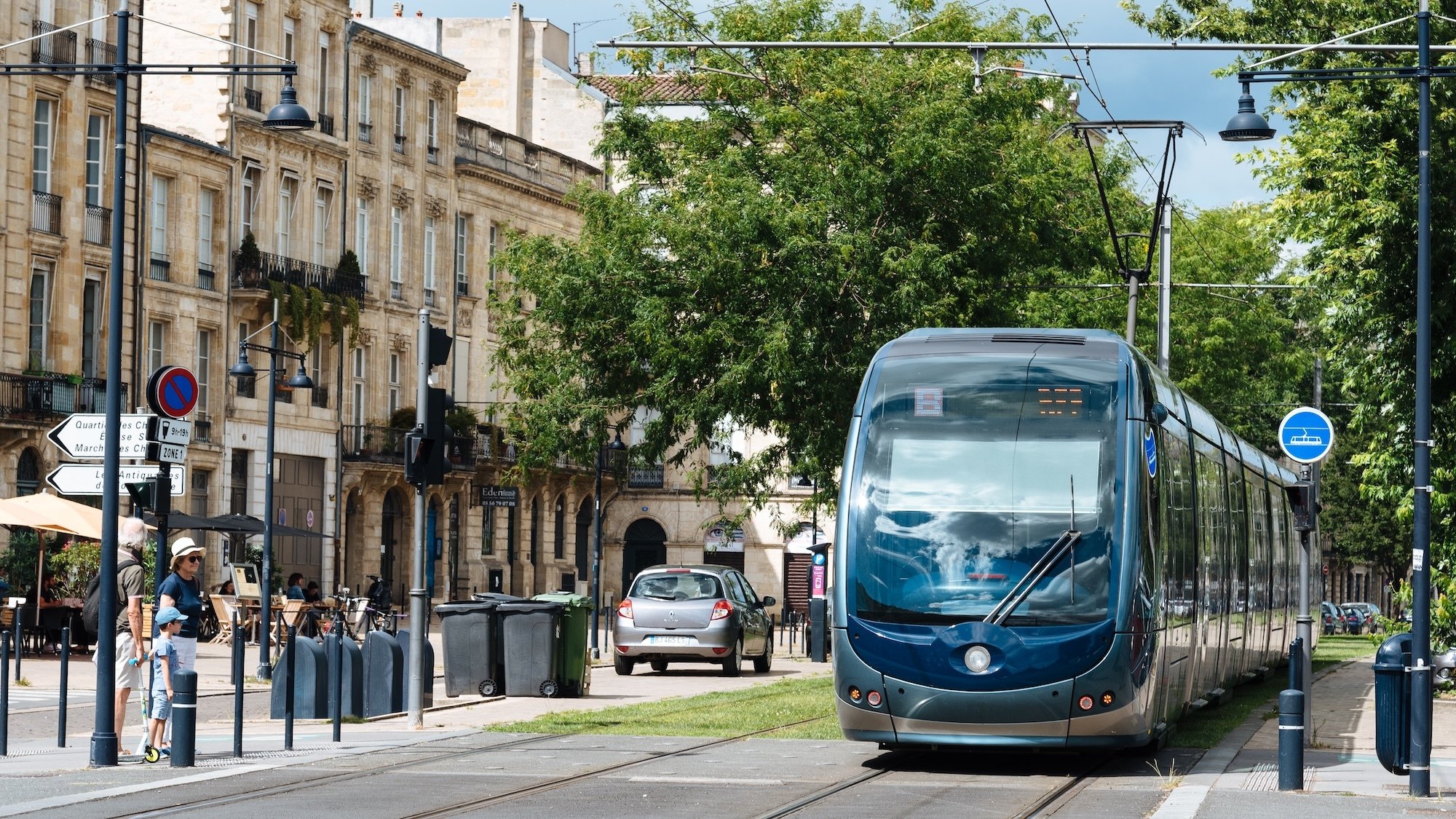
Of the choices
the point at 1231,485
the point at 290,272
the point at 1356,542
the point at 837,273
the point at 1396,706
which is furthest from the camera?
the point at 1356,542

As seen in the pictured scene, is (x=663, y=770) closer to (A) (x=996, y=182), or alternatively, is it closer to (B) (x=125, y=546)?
(B) (x=125, y=546)

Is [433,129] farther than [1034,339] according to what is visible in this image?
Yes

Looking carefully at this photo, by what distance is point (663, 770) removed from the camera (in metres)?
16.5

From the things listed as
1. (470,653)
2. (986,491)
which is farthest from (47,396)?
(986,491)

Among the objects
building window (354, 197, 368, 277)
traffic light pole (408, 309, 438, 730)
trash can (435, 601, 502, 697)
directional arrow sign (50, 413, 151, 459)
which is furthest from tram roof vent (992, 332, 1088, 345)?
building window (354, 197, 368, 277)

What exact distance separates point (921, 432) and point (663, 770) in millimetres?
3060

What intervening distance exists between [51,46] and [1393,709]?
123ft

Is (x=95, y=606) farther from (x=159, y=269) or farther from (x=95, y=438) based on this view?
(x=159, y=269)

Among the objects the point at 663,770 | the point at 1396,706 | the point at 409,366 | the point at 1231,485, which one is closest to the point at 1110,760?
the point at 1396,706

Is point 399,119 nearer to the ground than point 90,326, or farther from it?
farther from it

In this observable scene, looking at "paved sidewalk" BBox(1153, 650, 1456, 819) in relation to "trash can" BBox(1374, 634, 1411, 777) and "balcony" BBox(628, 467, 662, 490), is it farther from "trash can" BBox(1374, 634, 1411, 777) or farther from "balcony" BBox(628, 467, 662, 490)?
"balcony" BBox(628, 467, 662, 490)

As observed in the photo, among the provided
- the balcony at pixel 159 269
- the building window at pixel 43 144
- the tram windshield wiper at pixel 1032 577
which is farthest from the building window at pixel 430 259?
the tram windshield wiper at pixel 1032 577

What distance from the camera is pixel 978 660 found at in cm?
1586

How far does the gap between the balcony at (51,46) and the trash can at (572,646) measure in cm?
2497
